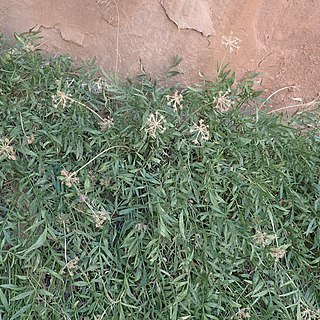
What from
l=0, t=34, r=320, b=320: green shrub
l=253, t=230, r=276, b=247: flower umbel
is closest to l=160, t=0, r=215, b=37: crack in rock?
l=0, t=34, r=320, b=320: green shrub

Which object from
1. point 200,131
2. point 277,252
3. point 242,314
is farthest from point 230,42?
point 242,314

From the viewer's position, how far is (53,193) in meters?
2.14

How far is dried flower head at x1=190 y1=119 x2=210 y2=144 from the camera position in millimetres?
2174

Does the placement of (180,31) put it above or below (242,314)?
above

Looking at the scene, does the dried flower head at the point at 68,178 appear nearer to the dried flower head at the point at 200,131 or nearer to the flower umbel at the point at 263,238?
the dried flower head at the point at 200,131

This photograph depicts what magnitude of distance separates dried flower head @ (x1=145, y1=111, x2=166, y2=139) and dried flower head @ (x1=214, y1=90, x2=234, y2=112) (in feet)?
0.92

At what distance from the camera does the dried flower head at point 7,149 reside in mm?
2047

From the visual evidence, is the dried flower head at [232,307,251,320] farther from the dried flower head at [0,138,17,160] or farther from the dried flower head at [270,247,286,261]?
the dried flower head at [0,138,17,160]

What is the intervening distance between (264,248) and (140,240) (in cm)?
58

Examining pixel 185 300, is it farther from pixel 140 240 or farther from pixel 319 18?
pixel 319 18

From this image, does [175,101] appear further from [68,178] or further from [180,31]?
[68,178]

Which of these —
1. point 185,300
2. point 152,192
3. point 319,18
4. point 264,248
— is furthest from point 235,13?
point 185,300

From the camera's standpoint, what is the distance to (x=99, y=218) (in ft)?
6.88

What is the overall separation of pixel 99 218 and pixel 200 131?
2.02 ft
